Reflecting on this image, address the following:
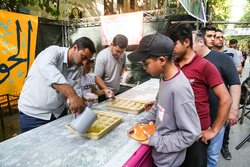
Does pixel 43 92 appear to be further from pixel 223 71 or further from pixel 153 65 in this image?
pixel 223 71

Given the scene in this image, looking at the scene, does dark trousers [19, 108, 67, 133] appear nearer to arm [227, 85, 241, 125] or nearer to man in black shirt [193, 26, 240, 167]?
man in black shirt [193, 26, 240, 167]

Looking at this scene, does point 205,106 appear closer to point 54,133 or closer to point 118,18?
point 54,133

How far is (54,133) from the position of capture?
1.52m

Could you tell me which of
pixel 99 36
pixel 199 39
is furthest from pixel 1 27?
pixel 199 39

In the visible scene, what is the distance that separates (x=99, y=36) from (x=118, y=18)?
0.93 meters

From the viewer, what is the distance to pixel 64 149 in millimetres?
1278

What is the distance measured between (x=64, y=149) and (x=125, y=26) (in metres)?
A: 4.71

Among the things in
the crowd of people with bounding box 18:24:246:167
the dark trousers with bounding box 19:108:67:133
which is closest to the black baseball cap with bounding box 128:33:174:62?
the crowd of people with bounding box 18:24:246:167

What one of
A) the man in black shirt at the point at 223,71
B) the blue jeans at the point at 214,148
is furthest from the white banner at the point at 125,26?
the blue jeans at the point at 214,148

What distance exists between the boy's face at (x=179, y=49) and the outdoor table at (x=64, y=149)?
29.5 inches

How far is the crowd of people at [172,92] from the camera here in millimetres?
1097

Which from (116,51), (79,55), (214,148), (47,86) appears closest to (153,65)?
(79,55)

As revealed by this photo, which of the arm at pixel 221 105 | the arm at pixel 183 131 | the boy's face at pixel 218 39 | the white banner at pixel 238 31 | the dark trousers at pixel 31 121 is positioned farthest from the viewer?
the white banner at pixel 238 31

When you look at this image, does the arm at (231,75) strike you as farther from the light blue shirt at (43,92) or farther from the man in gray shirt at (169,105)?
the light blue shirt at (43,92)
